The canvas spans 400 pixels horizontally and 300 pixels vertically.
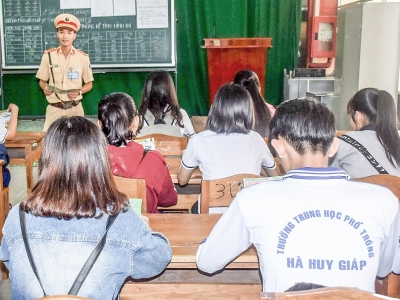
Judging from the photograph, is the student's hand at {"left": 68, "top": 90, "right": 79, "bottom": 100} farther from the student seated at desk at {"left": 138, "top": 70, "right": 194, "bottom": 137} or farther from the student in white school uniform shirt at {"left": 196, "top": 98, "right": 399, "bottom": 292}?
the student in white school uniform shirt at {"left": 196, "top": 98, "right": 399, "bottom": 292}

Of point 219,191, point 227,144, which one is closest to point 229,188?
point 219,191

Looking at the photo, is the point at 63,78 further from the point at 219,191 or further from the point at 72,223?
the point at 72,223

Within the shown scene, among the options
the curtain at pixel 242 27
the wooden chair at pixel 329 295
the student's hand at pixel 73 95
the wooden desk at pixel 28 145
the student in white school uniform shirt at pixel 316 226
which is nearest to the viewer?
the wooden chair at pixel 329 295

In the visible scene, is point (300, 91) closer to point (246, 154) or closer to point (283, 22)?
point (283, 22)

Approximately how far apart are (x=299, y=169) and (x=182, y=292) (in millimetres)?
671

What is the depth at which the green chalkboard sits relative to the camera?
267 inches

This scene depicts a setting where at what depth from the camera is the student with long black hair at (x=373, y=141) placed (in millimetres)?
2354

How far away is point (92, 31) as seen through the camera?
22.5 feet

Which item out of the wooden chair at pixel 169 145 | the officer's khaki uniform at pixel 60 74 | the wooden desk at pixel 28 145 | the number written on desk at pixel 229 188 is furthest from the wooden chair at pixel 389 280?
Result: the officer's khaki uniform at pixel 60 74

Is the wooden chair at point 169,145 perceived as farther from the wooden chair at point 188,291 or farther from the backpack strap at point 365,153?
the wooden chair at point 188,291

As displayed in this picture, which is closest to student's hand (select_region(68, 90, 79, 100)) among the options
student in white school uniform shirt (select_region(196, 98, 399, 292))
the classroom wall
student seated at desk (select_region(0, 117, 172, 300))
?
the classroom wall

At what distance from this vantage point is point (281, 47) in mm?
7148

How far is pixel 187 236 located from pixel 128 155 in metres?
0.55

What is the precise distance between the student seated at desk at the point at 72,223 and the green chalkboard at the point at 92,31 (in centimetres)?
556
